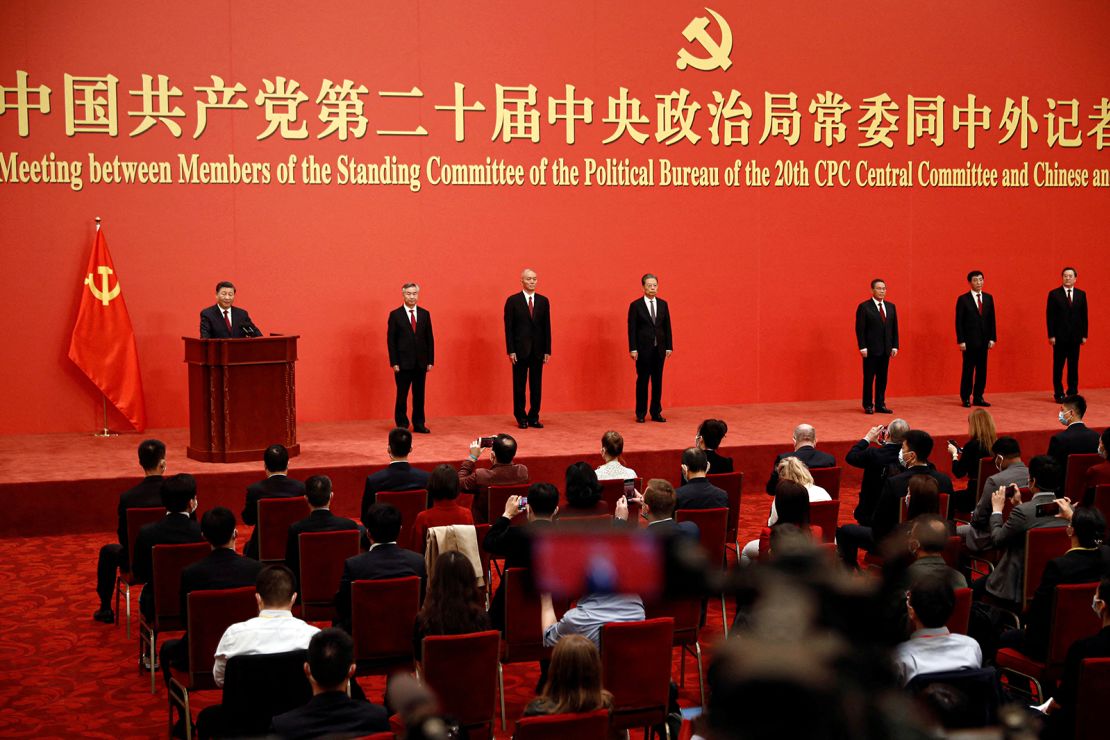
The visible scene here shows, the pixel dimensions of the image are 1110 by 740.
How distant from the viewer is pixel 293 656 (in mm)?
3244

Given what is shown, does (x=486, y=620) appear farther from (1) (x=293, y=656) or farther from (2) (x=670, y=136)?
(2) (x=670, y=136)

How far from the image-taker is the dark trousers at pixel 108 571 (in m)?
5.48

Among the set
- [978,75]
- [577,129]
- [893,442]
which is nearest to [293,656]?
[893,442]

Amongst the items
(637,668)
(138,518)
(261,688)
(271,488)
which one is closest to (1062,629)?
(637,668)

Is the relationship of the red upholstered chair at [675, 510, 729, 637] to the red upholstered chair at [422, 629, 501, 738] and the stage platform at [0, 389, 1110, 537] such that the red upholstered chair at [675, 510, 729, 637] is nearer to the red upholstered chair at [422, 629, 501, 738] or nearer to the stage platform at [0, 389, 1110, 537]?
Answer: the red upholstered chair at [422, 629, 501, 738]

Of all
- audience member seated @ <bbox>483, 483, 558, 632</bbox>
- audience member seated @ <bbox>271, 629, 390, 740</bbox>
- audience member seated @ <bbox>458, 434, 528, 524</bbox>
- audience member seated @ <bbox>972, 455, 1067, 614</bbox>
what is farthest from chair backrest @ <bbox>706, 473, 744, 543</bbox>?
audience member seated @ <bbox>271, 629, 390, 740</bbox>

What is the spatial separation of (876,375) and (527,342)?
335cm

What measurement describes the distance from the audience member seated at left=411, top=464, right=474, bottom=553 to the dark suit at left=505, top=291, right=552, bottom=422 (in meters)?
4.86

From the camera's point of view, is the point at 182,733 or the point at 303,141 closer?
the point at 182,733

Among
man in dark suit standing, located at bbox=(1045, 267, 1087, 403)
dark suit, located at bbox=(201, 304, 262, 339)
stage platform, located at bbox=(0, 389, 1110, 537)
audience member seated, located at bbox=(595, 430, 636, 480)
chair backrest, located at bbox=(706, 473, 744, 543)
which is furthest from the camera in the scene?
man in dark suit standing, located at bbox=(1045, 267, 1087, 403)

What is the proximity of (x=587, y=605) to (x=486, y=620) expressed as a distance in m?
0.34

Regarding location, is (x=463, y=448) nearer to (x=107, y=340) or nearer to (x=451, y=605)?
(x=107, y=340)

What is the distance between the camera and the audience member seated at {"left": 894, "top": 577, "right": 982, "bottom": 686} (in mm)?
2986

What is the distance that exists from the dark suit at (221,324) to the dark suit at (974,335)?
21.4 ft
